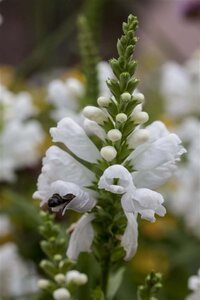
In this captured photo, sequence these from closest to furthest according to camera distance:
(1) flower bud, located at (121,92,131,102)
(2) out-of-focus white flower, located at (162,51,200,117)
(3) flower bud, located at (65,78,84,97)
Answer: (1) flower bud, located at (121,92,131,102)
(3) flower bud, located at (65,78,84,97)
(2) out-of-focus white flower, located at (162,51,200,117)

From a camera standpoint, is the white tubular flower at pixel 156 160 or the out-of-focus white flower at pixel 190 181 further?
the out-of-focus white flower at pixel 190 181

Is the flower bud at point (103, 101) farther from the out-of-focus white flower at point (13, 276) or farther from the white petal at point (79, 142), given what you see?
the out-of-focus white flower at point (13, 276)

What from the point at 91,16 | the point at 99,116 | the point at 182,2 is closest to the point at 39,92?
the point at 182,2

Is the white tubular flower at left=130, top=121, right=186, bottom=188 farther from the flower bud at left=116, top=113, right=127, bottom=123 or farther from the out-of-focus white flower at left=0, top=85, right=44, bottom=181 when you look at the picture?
the out-of-focus white flower at left=0, top=85, right=44, bottom=181

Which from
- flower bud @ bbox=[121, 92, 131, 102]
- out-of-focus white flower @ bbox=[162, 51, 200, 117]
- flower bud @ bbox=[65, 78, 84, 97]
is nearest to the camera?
flower bud @ bbox=[121, 92, 131, 102]

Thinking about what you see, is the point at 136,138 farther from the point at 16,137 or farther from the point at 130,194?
the point at 16,137

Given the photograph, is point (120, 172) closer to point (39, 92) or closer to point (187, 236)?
point (187, 236)

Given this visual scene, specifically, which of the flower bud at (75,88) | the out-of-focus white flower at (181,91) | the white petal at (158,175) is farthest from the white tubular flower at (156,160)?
the out-of-focus white flower at (181,91)

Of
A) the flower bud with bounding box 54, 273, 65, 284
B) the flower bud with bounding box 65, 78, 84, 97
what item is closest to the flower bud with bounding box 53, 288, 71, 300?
the flower bud with bounding box 54, 273, 65, 284
